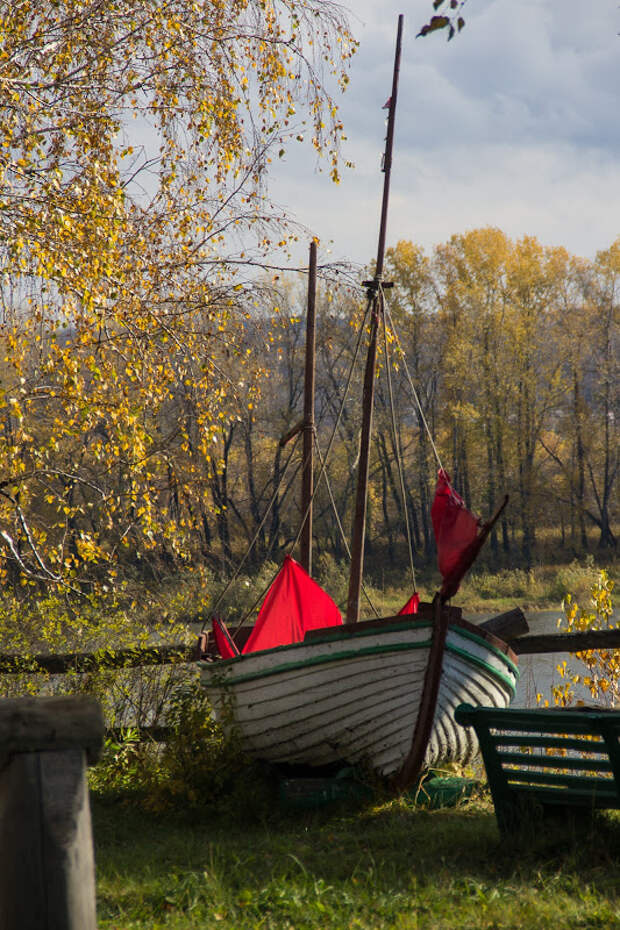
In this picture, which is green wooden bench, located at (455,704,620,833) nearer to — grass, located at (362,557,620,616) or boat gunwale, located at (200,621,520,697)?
boat gunwale, located at (200,621,520,697)

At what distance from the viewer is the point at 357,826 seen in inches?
214

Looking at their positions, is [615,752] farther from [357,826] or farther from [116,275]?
[116,275]

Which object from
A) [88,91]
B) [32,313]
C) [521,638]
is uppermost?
[88,91]

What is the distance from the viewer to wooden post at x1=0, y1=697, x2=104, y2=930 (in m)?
1.98

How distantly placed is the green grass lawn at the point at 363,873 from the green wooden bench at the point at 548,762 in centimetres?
15

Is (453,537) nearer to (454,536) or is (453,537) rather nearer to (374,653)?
(454,536)

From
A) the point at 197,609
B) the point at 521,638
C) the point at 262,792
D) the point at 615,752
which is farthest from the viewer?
the point at 197,609

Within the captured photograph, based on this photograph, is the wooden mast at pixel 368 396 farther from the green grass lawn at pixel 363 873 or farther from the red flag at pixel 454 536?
the green grass lawn at pixel 363 873

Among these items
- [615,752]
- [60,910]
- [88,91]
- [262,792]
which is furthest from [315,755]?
[88,91]

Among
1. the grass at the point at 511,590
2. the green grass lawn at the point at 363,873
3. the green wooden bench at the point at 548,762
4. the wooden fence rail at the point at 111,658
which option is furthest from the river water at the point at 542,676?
the grass at the point at 511,590

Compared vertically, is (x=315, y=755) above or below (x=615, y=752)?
below

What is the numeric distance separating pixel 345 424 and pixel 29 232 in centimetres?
3172

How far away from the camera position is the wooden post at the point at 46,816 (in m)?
1.98

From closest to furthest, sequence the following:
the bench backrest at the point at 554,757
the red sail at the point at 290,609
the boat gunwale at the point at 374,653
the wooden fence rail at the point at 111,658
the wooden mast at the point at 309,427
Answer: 1. the bench backrest at the point at 554,757
2. the boat gunwale at the point at 374,653
3. the wooden fence rail at the point at 111,658
4. the red sail at the point at 290,609
5. the wooden mast at the point at 309,427
